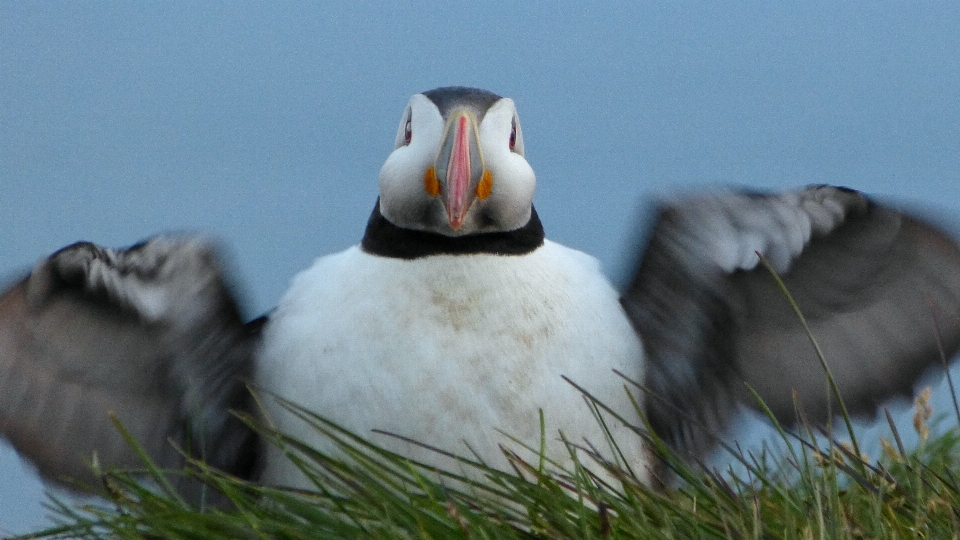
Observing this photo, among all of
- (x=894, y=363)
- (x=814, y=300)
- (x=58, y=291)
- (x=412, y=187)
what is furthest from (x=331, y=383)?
(x=894, y=363)

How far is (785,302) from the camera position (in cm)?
329

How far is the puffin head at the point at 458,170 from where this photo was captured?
290 cm

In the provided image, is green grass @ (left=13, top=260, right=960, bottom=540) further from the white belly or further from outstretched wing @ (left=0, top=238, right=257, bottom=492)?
outstretched wing @ (left=0, top=238, right=257, bottom=492)

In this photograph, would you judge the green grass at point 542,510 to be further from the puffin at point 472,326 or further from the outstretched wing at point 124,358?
the outstretched wing at point 124,358

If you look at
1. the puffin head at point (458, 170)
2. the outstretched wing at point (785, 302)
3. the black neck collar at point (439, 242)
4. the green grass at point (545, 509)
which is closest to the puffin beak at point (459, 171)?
the puffin head at point (458, 170)

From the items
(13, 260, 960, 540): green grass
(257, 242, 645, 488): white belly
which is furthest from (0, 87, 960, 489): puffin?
(13, 260, 960, 540): green grass

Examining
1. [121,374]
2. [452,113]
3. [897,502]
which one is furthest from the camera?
[121,374]

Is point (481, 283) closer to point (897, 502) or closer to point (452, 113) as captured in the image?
point (452, 113)

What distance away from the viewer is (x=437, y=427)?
300 cm

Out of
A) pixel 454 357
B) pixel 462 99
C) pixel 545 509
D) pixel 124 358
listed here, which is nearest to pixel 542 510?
pixel 545 509

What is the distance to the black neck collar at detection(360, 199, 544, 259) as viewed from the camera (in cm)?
313

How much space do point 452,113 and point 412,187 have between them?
0.22m

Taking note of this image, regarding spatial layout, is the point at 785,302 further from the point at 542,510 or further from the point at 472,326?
the point at 542,510

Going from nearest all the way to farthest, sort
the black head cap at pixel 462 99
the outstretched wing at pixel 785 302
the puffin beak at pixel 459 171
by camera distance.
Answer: the puffin beak at pixel 459 171
the black head cap at pixel 462 99
the outstretched wing at pixel 785 302
